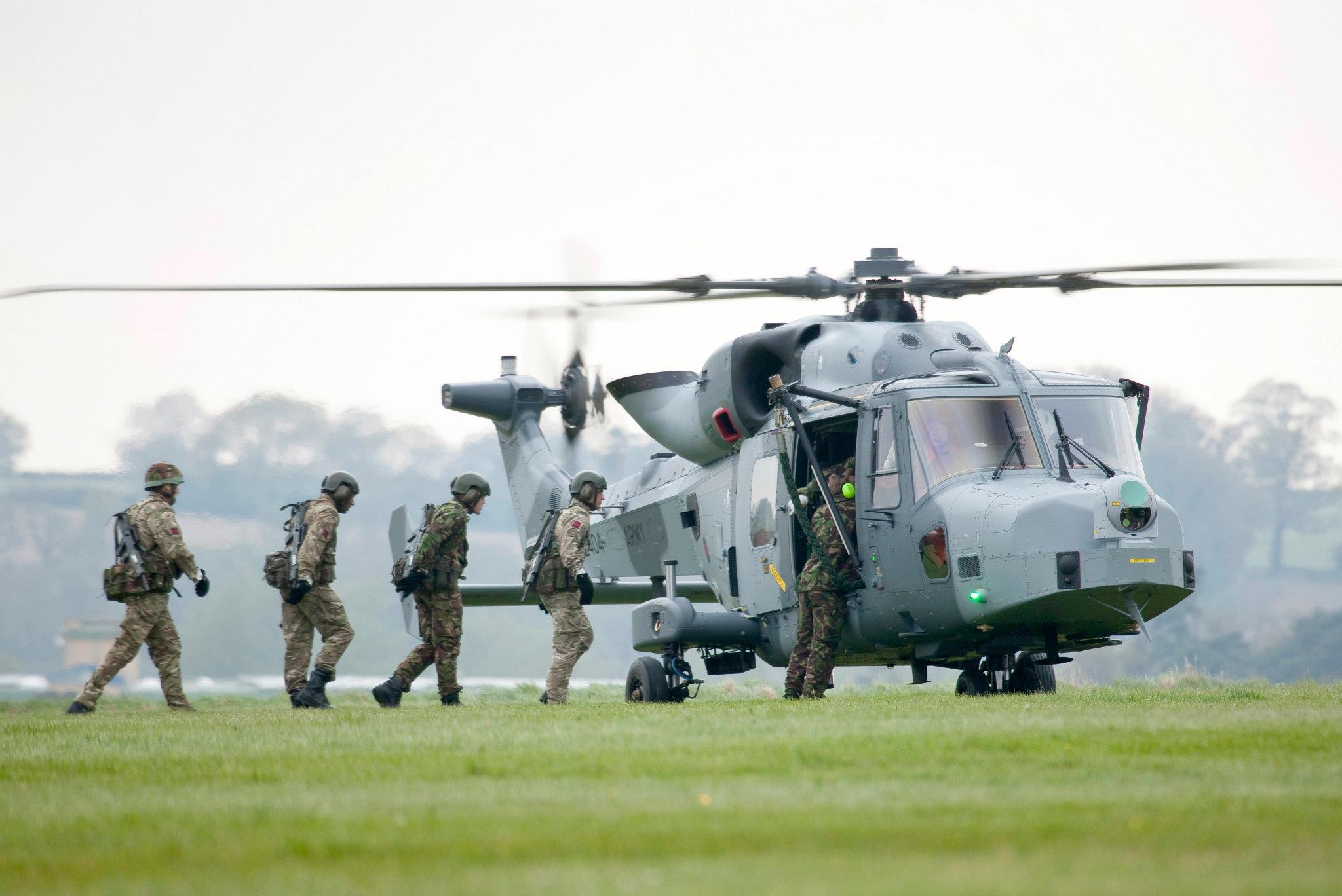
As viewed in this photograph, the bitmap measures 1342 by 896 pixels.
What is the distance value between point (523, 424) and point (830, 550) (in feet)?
24.7

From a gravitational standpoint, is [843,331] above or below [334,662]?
above

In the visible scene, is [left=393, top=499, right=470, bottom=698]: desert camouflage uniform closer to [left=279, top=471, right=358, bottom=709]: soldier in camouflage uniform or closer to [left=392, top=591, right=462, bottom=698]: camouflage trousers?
[left=392, top=591, right=462, bottom=698]: camouflage trousers

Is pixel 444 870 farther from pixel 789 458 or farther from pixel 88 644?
pixel 88 644

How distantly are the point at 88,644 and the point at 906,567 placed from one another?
3194 centimetres

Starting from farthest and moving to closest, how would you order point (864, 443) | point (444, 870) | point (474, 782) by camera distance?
point (864, 443) < point (474, 782) < point (444, 870)

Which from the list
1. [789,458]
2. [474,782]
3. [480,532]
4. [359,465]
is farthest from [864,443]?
[480,532]

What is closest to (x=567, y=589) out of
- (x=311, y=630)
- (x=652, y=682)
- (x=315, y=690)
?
(x=652, y=682)

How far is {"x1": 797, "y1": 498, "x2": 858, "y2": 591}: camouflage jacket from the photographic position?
40.3 feet

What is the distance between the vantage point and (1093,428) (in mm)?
11828

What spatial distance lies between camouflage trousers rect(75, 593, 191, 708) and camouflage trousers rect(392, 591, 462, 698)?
6.31 feet

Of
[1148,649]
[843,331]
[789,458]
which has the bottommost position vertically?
[1148,649]

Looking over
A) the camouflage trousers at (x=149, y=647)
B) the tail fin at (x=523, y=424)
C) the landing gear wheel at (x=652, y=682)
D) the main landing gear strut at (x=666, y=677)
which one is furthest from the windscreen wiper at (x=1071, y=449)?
the tail fin at (x=523, y=424)

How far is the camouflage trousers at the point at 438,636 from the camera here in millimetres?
13906

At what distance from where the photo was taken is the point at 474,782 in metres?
7.02
